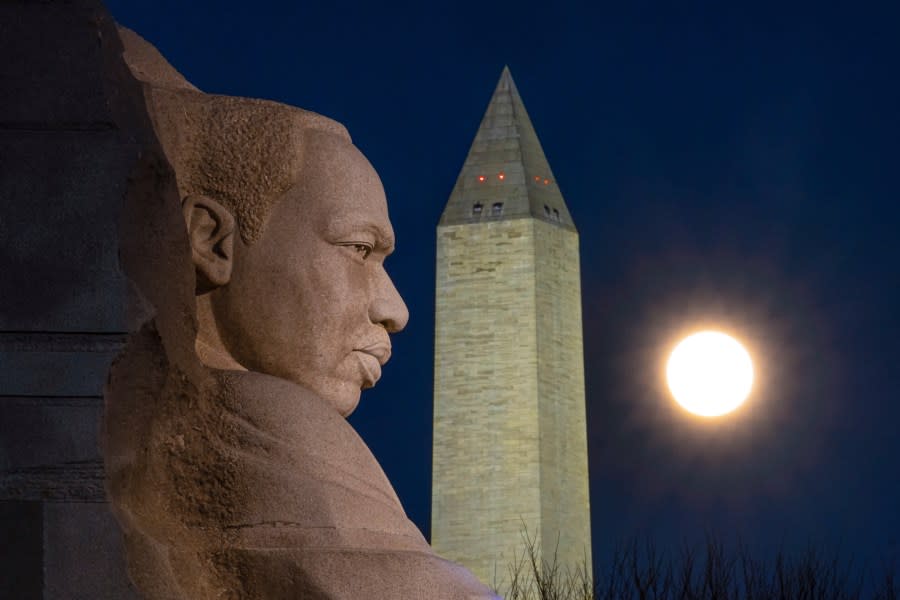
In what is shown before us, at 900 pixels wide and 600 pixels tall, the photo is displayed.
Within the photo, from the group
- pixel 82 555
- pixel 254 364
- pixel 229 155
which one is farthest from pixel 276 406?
pixel 82 555

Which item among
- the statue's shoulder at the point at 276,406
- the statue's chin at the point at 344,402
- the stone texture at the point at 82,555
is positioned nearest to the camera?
the stone texture at the point at 82,555

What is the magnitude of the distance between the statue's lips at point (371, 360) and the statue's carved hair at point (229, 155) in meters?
0.36

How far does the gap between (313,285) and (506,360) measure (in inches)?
1100

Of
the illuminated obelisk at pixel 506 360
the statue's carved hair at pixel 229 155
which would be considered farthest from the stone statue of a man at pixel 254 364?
the illuminated obelisk at pixel 506 360

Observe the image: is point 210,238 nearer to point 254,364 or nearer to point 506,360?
point 254,364

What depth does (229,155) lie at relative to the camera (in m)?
3.95

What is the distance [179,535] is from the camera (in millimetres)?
3602

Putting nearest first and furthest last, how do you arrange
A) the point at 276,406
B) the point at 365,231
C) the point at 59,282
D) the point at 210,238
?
the point at 59,282 < the point at 276,406 < the point at 210,238 < the point at 365,231

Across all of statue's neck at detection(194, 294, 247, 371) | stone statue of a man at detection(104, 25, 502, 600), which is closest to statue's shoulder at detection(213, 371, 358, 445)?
stone statue of a man at detection(104, 25, 502, 600)

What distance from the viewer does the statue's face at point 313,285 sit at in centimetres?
394

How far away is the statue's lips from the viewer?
4.09 metres

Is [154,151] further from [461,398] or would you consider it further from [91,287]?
[461,398]

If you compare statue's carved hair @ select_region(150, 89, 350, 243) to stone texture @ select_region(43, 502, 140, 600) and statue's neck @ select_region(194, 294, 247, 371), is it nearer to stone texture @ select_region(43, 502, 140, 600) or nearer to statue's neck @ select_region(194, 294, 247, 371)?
statue's neck @ select_region(194, 294, 247, 371)

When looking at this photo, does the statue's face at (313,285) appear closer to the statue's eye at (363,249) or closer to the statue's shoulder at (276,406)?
the statue's eye at (363,249)
